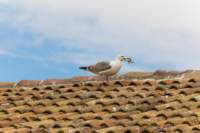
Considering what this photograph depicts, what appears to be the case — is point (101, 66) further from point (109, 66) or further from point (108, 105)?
point (108, 105)

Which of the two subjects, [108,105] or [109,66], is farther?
[109,66]

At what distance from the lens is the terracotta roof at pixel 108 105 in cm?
827

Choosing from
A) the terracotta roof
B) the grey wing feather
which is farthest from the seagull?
the terracotta roof

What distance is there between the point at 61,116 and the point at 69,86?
71.1 inches

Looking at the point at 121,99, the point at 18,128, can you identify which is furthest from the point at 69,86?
the point at 18,128

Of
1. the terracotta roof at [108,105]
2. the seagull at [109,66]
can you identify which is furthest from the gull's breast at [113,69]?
the terracotta roof at [108,105]

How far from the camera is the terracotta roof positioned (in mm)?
8266

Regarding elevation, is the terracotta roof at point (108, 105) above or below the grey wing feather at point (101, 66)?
below

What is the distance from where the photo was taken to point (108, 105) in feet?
31.0

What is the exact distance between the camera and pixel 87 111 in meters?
9.28

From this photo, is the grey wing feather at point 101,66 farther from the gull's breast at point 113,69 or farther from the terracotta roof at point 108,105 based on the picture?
the terracotta roof at point 108,105

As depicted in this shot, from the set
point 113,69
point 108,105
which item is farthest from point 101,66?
point 108,105

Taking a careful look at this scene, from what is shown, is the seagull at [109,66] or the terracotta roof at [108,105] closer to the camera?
the terracotta roof at [108,105]

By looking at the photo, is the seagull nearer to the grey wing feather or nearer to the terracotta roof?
the grey wing feather
